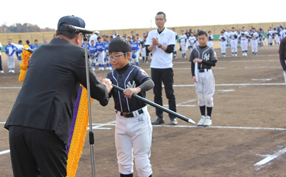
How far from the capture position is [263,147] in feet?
22.0

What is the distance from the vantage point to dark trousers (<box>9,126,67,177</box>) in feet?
10.3

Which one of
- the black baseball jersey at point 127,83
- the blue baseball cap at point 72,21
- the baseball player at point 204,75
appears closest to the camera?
the blue baseball cap at point 72,21

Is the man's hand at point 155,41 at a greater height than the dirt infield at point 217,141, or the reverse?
the man's hand at point 155,41

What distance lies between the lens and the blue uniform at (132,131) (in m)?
4.67

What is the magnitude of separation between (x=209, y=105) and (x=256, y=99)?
347cm

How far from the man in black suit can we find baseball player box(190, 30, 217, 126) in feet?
18.6

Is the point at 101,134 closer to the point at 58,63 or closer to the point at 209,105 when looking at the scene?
the point at 209,105

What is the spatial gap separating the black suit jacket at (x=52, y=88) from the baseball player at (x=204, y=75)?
564 centimetres

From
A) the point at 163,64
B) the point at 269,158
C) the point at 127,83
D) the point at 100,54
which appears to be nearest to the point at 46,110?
the point at 127,83

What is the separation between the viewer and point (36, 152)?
3162 mm

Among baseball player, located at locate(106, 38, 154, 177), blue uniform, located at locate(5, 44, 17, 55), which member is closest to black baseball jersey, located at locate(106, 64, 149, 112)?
baseball player, located at locate(106, 38, 154, 177)

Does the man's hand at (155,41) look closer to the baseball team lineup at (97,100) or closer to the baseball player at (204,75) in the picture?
the baseball team lineup at (97,100)

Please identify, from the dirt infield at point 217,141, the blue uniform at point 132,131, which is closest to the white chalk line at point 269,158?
the dirt infield at point 217,141

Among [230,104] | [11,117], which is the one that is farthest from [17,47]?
[11,117]
